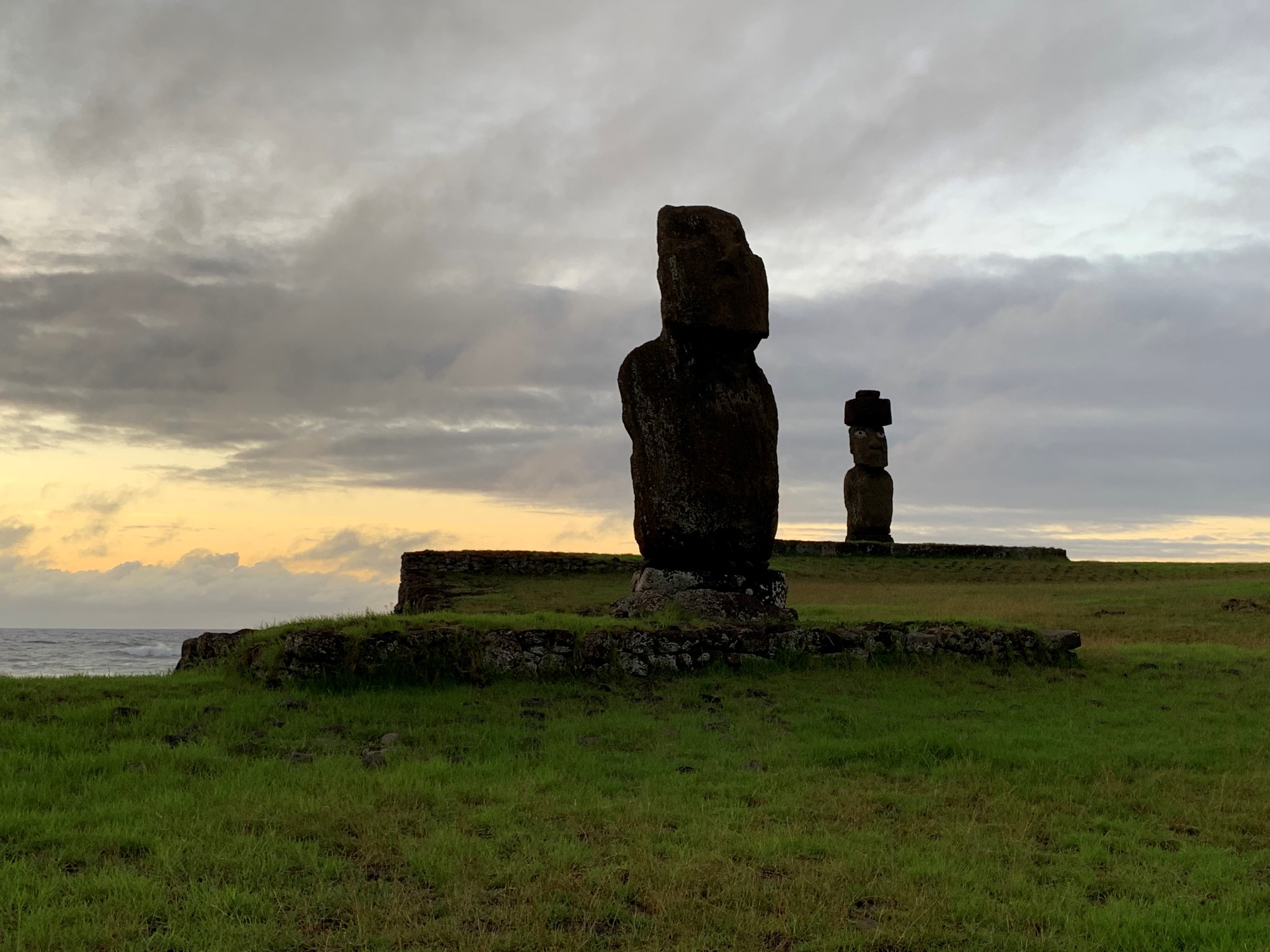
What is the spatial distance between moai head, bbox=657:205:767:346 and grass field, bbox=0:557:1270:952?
5.14 m

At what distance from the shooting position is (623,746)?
8266mm

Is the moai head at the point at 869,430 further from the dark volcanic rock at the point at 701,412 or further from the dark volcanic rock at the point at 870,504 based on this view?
the dark volcanic rock at the point at 701,412

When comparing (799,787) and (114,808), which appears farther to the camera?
(799,787)

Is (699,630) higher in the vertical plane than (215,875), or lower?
higher

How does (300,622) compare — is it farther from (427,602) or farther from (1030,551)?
(1030,551)

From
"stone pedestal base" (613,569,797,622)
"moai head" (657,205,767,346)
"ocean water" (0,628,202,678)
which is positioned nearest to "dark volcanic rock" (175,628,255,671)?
"stone pedestal base" (613,569,797,622)

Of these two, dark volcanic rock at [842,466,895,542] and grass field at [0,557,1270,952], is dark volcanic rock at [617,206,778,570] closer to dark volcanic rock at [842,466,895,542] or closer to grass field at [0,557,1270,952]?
grass field at [0,557,1270,952]

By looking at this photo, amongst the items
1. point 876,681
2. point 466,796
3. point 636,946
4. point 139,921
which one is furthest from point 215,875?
point 876,681

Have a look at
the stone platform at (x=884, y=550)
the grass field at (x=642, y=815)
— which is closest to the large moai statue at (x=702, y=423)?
the grass field at (x=642, y=815)

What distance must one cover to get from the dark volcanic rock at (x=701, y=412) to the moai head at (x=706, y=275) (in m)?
0.01

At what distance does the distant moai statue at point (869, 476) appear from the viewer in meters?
35.0

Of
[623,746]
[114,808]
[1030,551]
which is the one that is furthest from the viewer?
[1030,551]

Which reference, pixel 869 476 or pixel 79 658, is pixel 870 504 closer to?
pixel 869 476

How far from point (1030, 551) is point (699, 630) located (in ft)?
86.4
